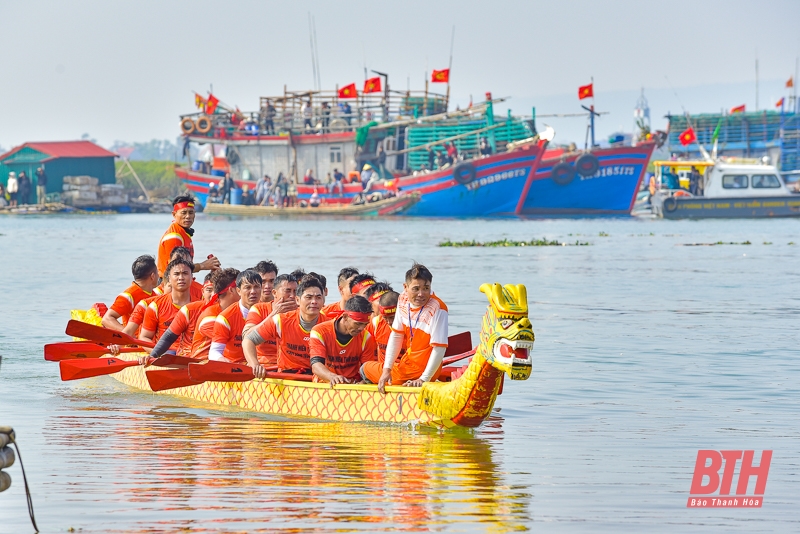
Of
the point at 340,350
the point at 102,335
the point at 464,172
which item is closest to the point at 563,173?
the point at 464,172

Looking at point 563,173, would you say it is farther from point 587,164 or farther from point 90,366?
point 90,366

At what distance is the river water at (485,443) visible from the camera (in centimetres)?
785

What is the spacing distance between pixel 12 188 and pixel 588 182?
40.7 metres

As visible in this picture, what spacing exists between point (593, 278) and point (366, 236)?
21934mm

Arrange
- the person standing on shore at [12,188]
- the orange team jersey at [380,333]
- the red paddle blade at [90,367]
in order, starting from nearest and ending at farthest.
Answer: the orange team jersey at [380,333] < the red paddle blade at [90,367] < the person standing on shore at [12,188]

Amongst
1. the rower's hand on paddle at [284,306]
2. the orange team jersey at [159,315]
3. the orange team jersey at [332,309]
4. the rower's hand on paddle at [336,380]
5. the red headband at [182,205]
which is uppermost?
the red headband at [182,205]

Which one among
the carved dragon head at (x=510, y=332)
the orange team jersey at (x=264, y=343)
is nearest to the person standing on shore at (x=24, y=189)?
the orange team jersey at (x=264, y=343)

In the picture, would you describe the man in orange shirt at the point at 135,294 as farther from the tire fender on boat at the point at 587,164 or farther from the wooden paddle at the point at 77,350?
the tire fender on boat at the point at 587,164

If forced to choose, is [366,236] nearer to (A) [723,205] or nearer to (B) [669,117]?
(A) [723,205]

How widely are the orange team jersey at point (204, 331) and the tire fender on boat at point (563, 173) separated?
57.8 metres

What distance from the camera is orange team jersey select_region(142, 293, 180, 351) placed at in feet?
44.4

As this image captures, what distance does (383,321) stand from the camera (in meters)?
11.5

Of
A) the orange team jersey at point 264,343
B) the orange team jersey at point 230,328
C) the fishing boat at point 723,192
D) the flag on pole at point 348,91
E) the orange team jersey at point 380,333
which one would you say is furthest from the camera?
the flag on pole at point 348,91

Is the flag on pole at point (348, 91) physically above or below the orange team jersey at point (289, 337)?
above
